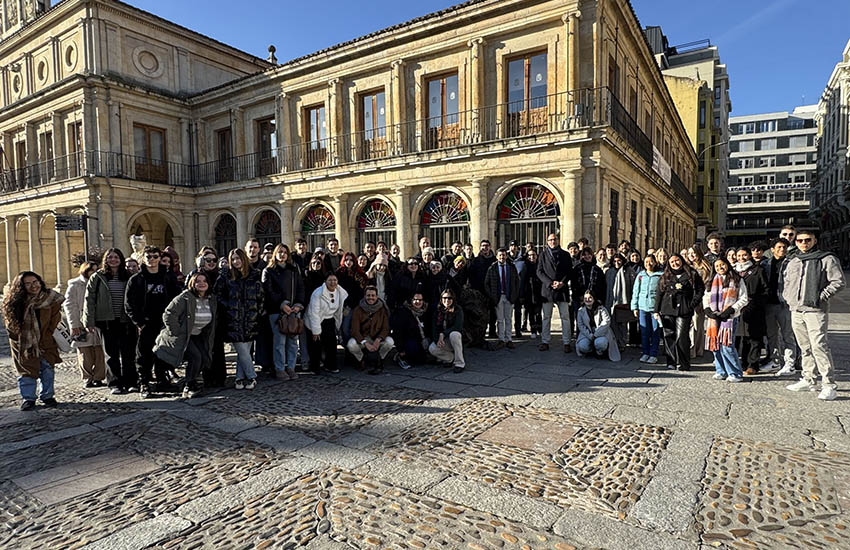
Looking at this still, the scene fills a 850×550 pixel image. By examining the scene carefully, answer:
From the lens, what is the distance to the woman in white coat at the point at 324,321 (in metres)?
6.82

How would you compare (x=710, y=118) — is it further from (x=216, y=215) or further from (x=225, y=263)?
(x=225, y=263)

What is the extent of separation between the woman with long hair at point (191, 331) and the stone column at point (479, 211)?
9.07 m

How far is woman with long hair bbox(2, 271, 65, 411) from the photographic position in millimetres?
5352

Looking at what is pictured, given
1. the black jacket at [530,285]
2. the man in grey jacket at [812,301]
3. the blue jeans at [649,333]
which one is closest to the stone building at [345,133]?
the black jacket at [530,285]

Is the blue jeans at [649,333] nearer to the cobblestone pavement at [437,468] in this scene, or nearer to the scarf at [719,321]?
the scarf at [719,321]

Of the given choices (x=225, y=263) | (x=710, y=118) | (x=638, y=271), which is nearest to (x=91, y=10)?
(x=225, y=263)

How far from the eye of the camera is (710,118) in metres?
38.3

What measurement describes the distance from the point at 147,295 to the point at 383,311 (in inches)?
118

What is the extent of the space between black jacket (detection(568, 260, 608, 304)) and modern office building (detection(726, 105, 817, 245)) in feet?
217

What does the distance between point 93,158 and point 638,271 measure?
20427 mm

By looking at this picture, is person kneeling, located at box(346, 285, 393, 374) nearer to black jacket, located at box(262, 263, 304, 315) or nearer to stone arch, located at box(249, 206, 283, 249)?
black jacket, located at box(262, 263, 304, 315)

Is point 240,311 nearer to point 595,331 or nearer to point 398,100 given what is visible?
point 595,331

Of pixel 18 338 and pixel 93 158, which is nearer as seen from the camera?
pixel 18 338

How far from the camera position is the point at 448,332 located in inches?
A: 281
